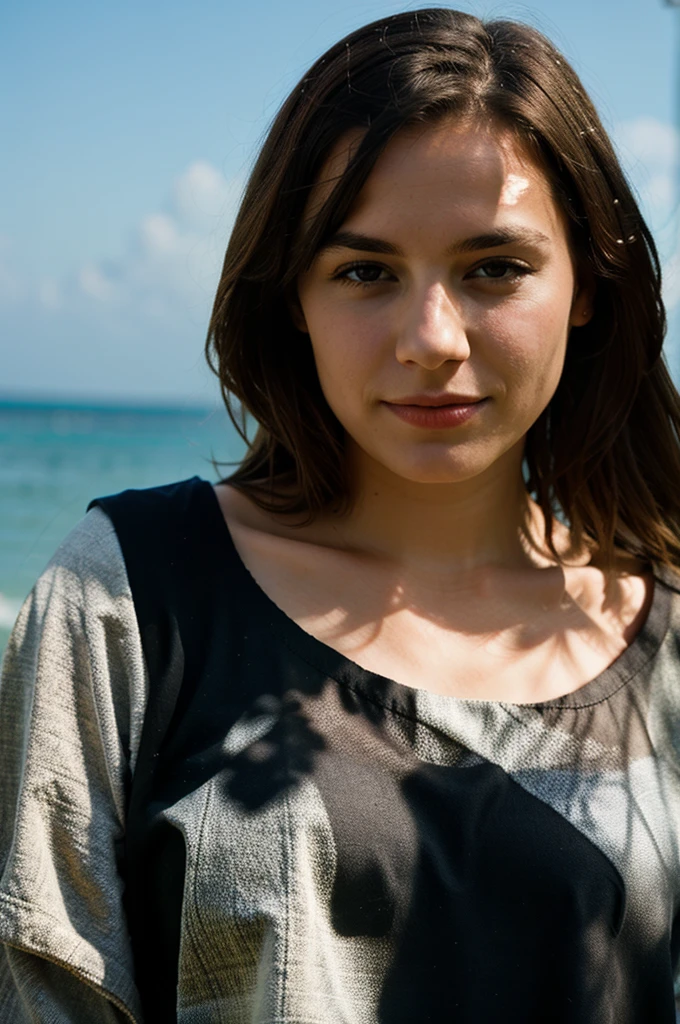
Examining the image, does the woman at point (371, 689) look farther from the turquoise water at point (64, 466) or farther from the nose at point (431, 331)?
the turquoise water at point (64, 466)

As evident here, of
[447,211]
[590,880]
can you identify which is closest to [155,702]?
[590,880]

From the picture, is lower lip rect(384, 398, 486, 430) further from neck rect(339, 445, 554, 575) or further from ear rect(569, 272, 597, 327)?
ear rect(569, 272, 597, 327)

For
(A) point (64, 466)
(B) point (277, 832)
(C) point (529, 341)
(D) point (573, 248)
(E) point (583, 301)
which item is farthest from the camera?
(A) point (64, 466)

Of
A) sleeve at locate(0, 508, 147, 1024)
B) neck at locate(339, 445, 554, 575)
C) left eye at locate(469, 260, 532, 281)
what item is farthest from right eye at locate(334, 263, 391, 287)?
sleeve at locate(0, 508, 147, 1024)

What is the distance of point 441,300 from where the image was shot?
7.12 feet

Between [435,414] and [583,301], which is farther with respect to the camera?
[583,301]

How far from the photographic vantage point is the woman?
82.8 inches

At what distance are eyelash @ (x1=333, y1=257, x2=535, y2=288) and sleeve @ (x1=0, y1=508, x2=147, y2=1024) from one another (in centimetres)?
71

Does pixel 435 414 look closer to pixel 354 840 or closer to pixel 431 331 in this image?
pixel 431 331

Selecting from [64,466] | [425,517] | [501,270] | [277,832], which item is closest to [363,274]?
[501,270]

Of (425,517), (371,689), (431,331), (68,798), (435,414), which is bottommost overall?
(68,798)

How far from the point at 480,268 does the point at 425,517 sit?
61cm

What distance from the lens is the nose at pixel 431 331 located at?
2143 millimetres

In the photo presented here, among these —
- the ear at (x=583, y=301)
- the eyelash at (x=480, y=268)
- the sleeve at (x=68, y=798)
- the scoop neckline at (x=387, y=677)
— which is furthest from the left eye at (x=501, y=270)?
the sleeve at (x=68, y=798)
